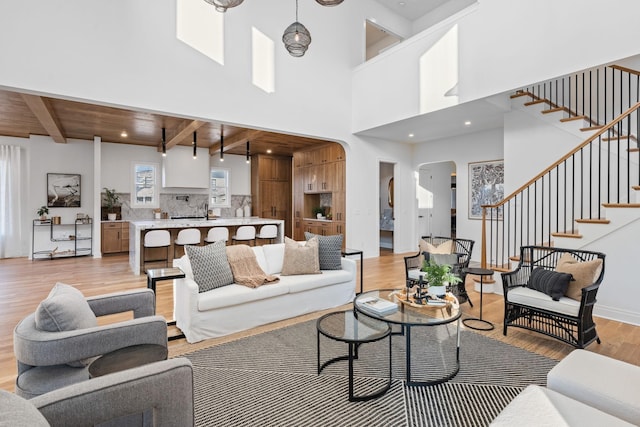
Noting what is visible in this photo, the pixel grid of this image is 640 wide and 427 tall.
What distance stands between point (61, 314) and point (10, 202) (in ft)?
27.4

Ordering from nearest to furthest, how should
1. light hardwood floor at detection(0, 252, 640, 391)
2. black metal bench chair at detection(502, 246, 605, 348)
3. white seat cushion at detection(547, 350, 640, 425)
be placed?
white seat cushion at detection(547, 350, 640, 425)
black metal bench chair at detection(502, 246, 605, 348)
light hardwood floor at detection(0, 252, 640, 391)

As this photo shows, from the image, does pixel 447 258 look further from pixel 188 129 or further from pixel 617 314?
pixel 188 129

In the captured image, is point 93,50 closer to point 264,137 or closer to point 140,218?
point 264,137

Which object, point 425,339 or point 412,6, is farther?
point 412,6

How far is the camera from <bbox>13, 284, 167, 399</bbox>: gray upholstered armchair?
1.64 metres

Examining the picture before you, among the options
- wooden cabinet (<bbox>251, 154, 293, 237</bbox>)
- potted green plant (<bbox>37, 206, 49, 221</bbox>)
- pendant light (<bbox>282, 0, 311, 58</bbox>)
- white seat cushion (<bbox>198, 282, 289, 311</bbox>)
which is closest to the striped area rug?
white seat cushion (<bbox>198, 282, 289, 311</bbox>)

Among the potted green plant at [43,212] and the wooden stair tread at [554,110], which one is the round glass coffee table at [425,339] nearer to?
the wooden stair tread at [554,110]

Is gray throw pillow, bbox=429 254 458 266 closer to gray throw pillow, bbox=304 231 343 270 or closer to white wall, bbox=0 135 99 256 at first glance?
gray throw pillow, bbox=304 231 343 270

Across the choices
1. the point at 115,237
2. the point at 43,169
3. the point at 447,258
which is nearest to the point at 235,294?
the point at 447,258

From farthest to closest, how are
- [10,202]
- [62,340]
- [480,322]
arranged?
[10,202] < [480,322] < [62,340]

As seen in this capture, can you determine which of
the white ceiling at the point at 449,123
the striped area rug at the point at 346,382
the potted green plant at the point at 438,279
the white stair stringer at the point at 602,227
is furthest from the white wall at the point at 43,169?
the white stair stringer at the point at 602,227

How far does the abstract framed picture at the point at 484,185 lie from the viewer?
6789 millimetres

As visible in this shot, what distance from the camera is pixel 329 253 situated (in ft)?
13.6

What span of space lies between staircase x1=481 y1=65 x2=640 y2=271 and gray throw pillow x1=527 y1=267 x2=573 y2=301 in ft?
4.02
